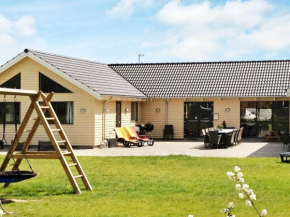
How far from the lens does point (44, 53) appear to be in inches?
1123

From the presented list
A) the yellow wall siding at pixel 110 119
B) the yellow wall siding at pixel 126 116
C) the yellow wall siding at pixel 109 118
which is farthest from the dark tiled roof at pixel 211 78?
the yellow wall siding at pixel 110 119

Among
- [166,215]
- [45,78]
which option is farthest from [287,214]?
[45,78]

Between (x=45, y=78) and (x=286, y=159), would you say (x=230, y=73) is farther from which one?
(x=286, y=159)

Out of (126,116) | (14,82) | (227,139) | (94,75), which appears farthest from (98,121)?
(227,139)

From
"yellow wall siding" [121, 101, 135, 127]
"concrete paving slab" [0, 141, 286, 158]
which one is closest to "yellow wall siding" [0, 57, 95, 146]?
"concrete paving slab" [0, 141, 286, 158]

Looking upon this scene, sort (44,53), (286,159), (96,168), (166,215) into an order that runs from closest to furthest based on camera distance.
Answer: (166,215), (96,168), (286,159), (44,53)

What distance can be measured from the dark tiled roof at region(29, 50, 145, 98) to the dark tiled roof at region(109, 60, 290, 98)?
1.48 m

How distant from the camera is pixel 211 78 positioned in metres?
34.2

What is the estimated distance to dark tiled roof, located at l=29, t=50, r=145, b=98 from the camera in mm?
27250

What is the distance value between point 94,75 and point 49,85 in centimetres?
347

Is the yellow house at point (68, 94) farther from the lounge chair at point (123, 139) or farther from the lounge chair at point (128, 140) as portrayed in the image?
the lounge chair at point (128, 140)

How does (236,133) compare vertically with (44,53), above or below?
below

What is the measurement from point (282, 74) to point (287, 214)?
24039 millimetres

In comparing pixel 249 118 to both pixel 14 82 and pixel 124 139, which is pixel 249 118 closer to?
pixel 124 139
